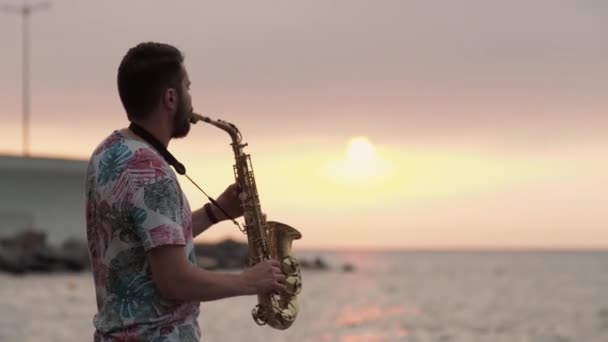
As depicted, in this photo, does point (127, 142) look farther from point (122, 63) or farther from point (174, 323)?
point (174, 323)

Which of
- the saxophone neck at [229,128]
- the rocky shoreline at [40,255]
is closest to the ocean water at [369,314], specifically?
the rocky shoreline at [40,255]

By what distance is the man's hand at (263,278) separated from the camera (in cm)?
361

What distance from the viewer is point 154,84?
354 centimetres

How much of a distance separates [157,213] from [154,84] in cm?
42

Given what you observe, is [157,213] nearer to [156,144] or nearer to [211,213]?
[156,144]

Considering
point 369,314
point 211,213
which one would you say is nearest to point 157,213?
point 211,213

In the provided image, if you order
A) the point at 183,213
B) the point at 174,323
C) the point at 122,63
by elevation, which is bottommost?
the point at 174,323

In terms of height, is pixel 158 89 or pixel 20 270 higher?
pixel 20 270

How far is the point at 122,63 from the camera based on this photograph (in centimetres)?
354

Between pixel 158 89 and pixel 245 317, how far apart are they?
2655 cm

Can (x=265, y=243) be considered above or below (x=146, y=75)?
below

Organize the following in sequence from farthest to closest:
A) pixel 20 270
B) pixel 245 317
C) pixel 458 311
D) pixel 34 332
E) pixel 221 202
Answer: pixel 20 270, pixel 458 311, pixel 245 317, pixel 34 332, pixel 221 202

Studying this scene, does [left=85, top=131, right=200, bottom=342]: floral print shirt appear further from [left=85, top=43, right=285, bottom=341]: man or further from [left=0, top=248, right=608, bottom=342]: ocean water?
[left=0, top=248, right=608, bottom=342]: ocean water

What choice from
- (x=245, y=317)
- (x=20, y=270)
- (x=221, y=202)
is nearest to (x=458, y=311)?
(x=245, y=317)
